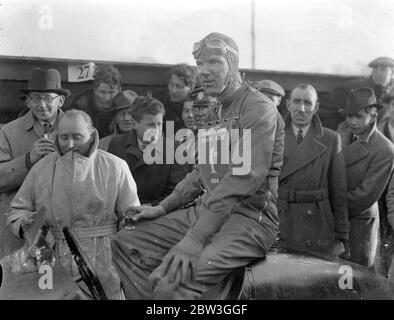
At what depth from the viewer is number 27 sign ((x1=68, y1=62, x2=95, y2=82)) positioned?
14.8 ft

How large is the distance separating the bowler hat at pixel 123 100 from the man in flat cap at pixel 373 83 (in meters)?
1.26

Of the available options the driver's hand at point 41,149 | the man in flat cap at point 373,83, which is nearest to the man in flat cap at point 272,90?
the man in flat cap at point 373,83

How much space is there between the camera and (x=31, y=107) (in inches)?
176

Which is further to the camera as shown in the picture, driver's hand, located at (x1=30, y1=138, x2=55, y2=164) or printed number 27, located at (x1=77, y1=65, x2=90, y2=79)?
printed number 27, located at (x1=77, y1=65, x2=90, y2=79)

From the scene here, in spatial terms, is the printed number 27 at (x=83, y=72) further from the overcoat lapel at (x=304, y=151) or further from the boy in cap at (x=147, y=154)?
the overcoat lapel at (x=304, y=151)

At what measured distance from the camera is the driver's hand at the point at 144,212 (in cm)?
367

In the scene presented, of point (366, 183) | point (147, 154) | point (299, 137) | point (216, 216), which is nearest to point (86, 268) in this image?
point (216, 216)

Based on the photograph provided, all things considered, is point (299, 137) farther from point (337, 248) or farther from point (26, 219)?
point (26, 219)

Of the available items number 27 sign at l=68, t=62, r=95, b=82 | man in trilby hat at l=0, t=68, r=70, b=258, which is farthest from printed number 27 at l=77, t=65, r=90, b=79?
man in trilby hat at l=0, t=68, r=70, b=258

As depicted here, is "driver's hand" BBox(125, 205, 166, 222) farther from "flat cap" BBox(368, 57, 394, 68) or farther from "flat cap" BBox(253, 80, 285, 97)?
"flat cap" BBox(368, 57, 394, 68)

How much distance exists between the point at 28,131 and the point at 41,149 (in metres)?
0.34

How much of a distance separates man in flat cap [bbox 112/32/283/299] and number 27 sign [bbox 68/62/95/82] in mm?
1099
